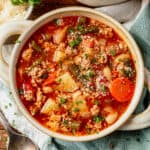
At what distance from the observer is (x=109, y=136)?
10.7 ft

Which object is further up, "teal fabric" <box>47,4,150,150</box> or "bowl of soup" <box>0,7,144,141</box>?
"bowl of soup" <box>0,7,144,141</box>

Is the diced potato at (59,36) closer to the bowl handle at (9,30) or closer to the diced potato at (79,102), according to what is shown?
the bowl handle at (9,30)

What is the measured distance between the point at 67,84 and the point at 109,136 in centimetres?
42

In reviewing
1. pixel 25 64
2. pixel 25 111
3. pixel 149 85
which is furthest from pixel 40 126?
pixel 149 85

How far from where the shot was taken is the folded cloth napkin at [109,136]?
3.13 m

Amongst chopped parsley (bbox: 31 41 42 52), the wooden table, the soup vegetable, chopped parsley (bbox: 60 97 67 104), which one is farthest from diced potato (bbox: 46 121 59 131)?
the wooden table

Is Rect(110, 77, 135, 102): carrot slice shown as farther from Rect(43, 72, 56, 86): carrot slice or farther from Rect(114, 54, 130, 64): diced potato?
Rect(43, 72, 56, 86): carrot slice

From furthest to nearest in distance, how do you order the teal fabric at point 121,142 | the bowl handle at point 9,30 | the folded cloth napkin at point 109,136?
the teal fabric at point 121,142
the folded cloth napkin at point 109,136
the bowl handle at point 9,30

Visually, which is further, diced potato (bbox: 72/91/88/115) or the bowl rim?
the bowl rim

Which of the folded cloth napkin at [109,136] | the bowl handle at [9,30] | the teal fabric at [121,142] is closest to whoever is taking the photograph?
the bowl handle at [9,30]

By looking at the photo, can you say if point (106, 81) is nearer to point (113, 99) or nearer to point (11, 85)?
point (113, 99)

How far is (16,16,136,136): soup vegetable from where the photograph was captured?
3.05 m

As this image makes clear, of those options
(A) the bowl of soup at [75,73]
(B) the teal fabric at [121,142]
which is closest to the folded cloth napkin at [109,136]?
(B) the teal fabric at [121,142]

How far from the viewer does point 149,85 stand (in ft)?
9.86
